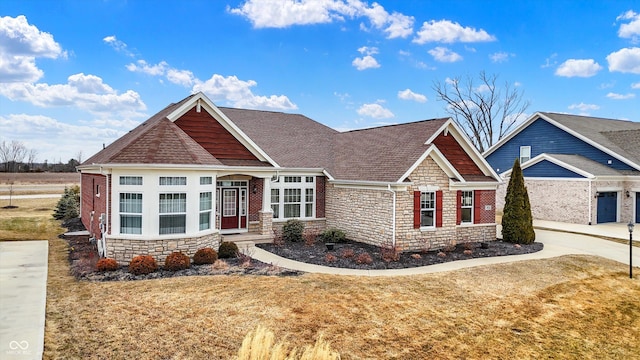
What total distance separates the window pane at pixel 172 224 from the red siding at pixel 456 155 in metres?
11.3

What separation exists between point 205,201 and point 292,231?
16.1 ft

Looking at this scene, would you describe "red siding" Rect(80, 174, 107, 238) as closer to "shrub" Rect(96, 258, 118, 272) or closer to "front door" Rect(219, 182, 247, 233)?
"shrub" Rect(96, 258, 118, 272)

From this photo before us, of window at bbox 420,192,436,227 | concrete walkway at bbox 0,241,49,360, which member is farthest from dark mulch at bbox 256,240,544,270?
concrete walkway at bbox 0,241,49,360

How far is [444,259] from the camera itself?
49.4 ft

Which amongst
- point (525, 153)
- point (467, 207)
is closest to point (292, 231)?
point (467, 207)

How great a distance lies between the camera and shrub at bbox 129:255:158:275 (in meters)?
12.2

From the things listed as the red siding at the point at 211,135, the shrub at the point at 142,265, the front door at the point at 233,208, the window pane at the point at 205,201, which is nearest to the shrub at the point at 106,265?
the shrub at the point at 142,265

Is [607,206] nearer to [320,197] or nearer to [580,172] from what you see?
[580,172]

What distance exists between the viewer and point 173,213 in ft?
44.8

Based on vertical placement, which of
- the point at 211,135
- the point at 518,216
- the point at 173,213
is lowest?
the point at 518,216

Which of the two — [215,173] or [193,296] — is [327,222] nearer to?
[215,173]

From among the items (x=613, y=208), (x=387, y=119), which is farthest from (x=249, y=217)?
(x=387, y=119)

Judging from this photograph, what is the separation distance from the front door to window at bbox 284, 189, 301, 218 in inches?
77.2

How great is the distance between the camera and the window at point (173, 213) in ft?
44.4
